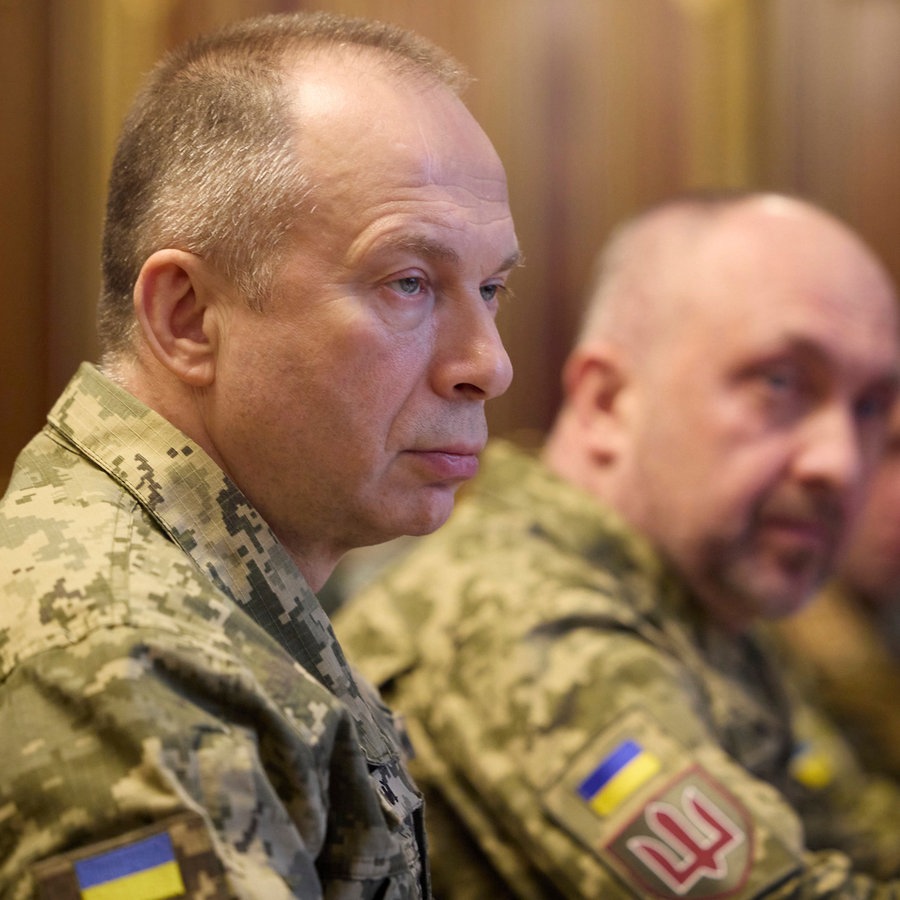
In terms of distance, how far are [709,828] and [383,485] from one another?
56cm

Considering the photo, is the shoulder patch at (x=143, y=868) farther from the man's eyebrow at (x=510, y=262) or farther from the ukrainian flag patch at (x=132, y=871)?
the man's eyebrow at (x=510, y=262)

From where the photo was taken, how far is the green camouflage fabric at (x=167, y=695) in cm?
66

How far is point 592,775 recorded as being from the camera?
1.29 meters

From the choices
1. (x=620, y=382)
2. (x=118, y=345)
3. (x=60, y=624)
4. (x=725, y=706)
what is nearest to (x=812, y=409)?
(x=620, y=382)

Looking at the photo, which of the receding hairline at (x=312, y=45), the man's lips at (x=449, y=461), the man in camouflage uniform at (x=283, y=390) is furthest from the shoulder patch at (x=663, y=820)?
the receding hairline at (x=312, y=45)

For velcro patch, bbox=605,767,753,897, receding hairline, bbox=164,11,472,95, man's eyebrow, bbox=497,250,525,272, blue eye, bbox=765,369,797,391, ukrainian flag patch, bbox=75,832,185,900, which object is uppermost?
receding hairline, bbox=164,11,472,95

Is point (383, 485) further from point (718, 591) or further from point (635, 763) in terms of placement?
point (718, 591)

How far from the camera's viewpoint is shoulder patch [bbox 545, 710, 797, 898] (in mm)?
1230

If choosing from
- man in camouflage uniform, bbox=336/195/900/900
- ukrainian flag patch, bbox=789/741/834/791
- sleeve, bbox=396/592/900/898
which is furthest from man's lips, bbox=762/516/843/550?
ukrainian flag patch, bbox=789/741/834/791

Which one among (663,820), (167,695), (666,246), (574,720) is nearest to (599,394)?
(666,246)

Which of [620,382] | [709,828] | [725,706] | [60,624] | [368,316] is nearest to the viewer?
[60,624]

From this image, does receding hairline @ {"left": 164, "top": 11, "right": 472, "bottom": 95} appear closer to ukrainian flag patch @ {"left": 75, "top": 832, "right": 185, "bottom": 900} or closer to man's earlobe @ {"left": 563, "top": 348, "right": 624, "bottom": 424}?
ukrainian flag patch @ {"left": 75, "top": 832, "right": 185, "bottom": 900}

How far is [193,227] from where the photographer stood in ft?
2.95

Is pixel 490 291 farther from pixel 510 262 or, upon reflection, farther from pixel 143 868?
pixel 143 868
